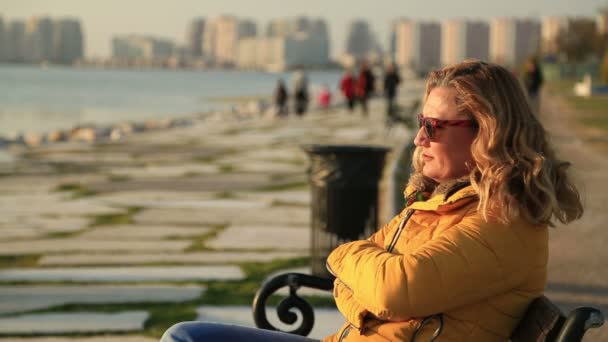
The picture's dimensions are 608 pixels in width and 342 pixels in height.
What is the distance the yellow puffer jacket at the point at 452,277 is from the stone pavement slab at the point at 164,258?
4.27 m

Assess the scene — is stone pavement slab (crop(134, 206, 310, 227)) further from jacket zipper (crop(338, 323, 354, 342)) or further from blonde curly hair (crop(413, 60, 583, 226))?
blonde curly hair (crop(413, 60, 583, 226))

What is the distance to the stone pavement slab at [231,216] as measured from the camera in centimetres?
840

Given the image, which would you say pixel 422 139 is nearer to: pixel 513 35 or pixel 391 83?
pixel 391 83

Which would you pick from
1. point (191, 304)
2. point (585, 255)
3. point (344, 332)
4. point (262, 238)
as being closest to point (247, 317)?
point (191, 304)

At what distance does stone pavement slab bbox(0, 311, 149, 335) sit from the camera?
16.1ft

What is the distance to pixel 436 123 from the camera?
239 centimetres

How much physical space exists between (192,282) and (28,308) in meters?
1.02

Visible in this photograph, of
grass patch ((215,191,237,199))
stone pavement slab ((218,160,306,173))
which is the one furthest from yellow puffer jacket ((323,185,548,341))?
stone pavement slab ((218,160,306,173))

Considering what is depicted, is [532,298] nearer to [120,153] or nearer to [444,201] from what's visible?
[444,201]

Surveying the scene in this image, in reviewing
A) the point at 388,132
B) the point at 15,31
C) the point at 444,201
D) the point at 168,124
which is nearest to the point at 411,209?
the point at 444,201

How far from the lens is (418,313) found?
223 centimetres

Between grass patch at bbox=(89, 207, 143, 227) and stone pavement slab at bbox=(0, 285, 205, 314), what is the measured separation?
96.2 inches

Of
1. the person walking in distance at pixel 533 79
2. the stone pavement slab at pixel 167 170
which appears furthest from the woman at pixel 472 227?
the person walking in distance at pixel 533 79

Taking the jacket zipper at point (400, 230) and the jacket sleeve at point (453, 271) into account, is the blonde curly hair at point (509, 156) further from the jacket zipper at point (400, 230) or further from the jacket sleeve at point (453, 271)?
the jacket zipper at point (400, 230)
